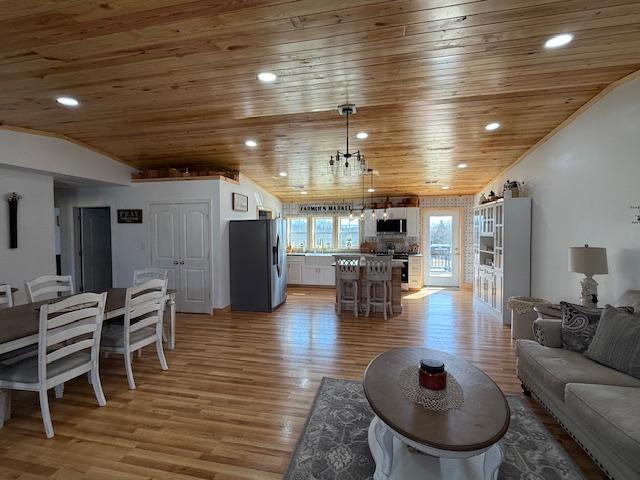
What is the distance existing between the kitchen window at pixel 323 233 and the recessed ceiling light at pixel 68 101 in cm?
590

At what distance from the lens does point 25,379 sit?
2170 mm

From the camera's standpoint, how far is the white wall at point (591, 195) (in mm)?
2850

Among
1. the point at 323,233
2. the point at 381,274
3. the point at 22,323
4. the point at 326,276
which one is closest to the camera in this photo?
the point at 22,323

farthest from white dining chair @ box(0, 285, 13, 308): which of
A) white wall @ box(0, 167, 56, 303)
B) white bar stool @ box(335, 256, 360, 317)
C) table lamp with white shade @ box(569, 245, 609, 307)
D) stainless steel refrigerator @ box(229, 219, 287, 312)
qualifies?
table lamp with white shade @ box(569, 245, 609, 307)

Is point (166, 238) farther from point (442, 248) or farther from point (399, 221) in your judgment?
point (442, 248)

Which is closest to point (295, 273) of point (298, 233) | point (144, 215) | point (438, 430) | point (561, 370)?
point (298, 233)

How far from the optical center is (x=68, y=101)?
11.1ft

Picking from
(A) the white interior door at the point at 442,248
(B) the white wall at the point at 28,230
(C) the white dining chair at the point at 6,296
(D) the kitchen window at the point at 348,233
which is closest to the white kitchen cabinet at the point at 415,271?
(A) the white interior door at the point at 442,248

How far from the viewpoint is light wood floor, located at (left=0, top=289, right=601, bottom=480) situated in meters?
1.95

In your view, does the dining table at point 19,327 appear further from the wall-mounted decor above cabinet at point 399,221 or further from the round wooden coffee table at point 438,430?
the wall-mounted decor above cabinet at point 399,221

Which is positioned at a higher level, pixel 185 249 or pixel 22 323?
pixel 185 249

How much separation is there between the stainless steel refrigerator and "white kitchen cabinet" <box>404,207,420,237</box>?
3602 millimetres

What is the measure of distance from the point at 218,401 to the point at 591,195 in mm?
4276

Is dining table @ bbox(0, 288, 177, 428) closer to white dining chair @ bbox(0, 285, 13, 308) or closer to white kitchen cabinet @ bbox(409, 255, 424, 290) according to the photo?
white dining chair @ bbox(0, 285, 13, 308)
